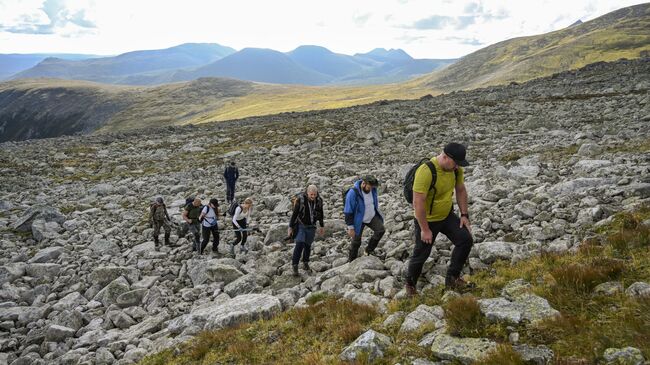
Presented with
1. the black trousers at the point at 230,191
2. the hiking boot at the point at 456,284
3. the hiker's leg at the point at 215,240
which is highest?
Answer: the hiking boot at the point at 456,284

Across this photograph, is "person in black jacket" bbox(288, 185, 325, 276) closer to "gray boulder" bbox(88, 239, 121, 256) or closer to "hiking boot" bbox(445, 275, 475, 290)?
"hiking boot" bbox(445, 275, 475, 290)

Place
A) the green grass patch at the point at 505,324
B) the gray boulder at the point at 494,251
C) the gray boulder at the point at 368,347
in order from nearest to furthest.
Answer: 1. the green grass patch at the point at 505,324
2. the gray boulder at the point at 368,347
3. the gray boulder at the point at 494,251

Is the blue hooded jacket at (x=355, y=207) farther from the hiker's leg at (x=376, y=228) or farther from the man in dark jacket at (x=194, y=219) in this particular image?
the man in dark jacket at (x=194, y=219)

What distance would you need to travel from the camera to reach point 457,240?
771cm

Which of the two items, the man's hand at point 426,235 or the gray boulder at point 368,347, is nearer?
the gray boulder at point 368,347

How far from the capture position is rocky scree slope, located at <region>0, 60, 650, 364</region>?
991 cm

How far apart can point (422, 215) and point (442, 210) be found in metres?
0.56

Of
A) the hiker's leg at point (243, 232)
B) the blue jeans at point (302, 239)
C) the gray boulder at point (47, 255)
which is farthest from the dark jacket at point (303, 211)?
the gray boulder at point (47, 255)

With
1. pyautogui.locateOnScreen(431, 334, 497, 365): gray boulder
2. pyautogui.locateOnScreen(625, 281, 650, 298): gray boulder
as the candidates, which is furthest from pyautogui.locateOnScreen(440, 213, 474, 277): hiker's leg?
pyautogui.locateOnScreen(625, 281, 650, 298): gray boulder

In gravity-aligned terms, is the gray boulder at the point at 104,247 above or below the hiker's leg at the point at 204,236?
below

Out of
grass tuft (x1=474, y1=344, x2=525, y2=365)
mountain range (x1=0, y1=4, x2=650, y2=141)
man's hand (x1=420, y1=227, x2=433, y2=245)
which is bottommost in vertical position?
grass tuft (x1=474, y1=344, x2=525, y2=365)

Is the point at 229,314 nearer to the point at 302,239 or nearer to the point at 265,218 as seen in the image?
the point at 302,239

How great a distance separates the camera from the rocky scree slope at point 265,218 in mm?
9906

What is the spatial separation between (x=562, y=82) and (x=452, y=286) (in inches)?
2118
